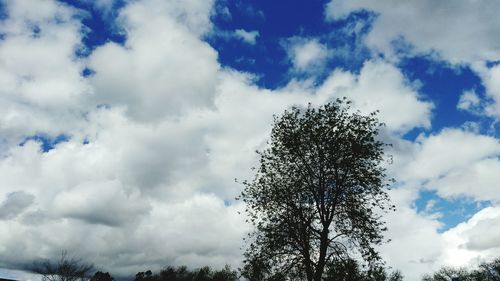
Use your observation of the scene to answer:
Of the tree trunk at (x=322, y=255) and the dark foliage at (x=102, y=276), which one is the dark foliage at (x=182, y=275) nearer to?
the dark foliage at (x=102, y=276)

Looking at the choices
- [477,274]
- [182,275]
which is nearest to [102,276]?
[182,275]

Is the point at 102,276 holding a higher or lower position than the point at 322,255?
higher

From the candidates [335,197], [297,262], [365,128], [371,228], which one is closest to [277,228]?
[297,262]

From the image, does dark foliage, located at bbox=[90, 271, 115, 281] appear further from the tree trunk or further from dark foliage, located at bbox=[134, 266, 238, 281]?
the tree trunk

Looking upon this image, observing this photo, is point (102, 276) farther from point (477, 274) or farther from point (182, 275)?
point (477, 274)

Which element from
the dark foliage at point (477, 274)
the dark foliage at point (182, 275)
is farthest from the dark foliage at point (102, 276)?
the dark foliage at point (477, 274)

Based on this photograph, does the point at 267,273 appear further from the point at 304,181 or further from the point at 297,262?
the point at 304,181

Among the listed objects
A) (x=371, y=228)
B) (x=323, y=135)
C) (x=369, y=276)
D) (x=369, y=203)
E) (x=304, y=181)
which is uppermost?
(x=323, y=135)

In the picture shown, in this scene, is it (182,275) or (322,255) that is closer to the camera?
(322,255)

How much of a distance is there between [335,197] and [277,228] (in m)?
5.04

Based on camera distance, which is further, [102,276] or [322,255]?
[102,276]

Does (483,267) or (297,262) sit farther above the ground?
(483,267)

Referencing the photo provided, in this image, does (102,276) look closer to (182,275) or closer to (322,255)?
(182,275)

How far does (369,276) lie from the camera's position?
87.1ft
